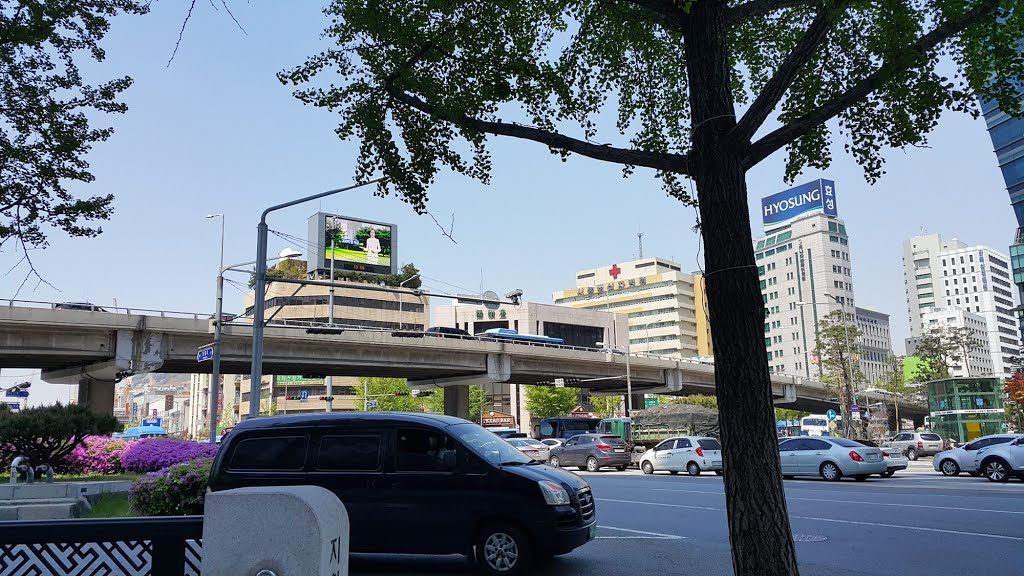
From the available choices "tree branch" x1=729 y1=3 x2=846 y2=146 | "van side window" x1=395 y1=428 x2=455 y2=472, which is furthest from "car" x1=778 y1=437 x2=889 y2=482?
"tree branch" x1=729 y1=3 x2=846 y2=146

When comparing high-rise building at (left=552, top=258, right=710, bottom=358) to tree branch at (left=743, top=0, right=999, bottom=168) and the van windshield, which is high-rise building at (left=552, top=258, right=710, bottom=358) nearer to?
the van windshield

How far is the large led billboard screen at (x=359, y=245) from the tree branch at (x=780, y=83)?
71.9m

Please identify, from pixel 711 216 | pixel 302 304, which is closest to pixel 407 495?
pixel 711 216

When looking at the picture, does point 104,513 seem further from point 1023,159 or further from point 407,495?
point 1023,159

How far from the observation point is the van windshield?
941cm

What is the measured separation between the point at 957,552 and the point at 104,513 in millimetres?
13195

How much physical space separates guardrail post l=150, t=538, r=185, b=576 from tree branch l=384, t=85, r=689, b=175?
13.1 feet

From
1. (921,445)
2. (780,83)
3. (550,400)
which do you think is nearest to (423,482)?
(780,83)

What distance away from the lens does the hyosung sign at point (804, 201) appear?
475 feet

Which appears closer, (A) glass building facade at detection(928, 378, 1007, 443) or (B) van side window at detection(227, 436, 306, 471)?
(B) van side window at detection(227, 436, 306, 471)

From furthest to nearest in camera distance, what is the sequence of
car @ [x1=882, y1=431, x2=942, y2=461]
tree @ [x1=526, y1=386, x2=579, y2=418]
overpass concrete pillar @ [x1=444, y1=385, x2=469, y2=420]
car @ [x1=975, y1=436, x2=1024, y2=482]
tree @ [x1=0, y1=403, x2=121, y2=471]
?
tree @ [x1=526, y1=386, x2=579, y2=418], overpass concrete pillar @ [x1=444, y1=385, x2=469, y2=420], car @ [x1=882, y1=431, x2=942, y2=461], car @ [x1=975, y1=436, x2=1024, y2=482], tree @ [x1=0, y1=403, x2=121, y2=471]

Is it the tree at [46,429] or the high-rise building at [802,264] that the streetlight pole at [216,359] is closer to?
the tree at [46,429]

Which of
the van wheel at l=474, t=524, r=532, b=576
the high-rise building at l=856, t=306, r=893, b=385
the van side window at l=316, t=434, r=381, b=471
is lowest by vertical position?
the van wheel at l=474, t=524, r=532, b=576

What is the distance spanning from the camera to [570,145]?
620 centimetres
